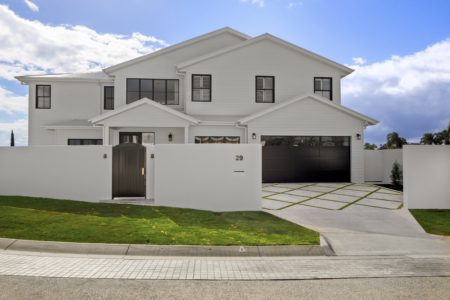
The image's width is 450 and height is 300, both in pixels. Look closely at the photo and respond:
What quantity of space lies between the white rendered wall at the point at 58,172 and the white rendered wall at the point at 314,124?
28.4ft

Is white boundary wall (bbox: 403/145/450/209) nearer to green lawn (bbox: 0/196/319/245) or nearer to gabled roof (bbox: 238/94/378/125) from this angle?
green lawn (bbox: 0/196/319/245)

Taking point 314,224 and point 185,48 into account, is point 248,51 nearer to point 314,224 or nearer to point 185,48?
point 185,48

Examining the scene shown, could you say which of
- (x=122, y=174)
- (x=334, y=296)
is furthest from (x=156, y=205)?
(x=334, y=296)

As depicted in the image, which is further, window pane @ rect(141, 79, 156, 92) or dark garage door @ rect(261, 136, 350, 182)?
window pane @ rect(141, 79, 156, 92)

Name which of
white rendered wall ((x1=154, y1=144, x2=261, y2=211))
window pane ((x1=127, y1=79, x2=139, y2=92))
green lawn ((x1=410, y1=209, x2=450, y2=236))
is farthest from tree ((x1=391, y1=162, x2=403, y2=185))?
window pane ((x1=127, y1=79, x2=139, y2=92))

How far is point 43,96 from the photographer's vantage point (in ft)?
69.6

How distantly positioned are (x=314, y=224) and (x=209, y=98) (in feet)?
41.4

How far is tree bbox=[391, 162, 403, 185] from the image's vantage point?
17.5m

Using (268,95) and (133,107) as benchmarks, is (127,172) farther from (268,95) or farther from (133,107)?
(268,95)

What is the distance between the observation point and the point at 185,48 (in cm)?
2097

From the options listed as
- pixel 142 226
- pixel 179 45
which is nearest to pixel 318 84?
pixel 179 45

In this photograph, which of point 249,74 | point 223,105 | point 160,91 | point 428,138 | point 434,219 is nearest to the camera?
point 434,219

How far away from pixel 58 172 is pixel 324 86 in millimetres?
16281

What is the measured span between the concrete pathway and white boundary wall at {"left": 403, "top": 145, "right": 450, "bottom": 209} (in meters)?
4.78
